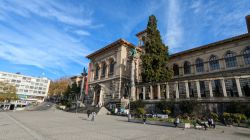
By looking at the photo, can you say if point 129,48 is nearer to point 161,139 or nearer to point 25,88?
point 161,139

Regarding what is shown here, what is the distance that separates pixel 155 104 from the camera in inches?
961

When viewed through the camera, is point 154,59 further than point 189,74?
No

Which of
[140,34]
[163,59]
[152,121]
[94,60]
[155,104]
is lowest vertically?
[152,121]

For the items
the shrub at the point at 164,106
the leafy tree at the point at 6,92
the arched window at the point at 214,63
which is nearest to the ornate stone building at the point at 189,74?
the arched window at the point at 214,63

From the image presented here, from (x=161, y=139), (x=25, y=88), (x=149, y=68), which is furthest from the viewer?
(x=25, y=88)

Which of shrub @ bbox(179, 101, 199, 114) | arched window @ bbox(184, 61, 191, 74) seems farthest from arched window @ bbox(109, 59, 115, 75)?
shrub @ bbox(179, 101, 199, 114)

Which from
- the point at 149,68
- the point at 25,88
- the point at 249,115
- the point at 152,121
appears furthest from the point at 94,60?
the point at 25,88

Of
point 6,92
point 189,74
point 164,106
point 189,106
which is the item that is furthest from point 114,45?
point 6,92

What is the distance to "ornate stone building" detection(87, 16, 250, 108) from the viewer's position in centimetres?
2258

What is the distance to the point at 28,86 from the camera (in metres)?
81.9

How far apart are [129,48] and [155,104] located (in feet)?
57.3

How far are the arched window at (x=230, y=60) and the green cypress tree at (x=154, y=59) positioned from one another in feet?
33.6

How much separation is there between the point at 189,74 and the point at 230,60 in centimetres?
757

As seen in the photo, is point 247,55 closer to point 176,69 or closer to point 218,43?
point 218,43
